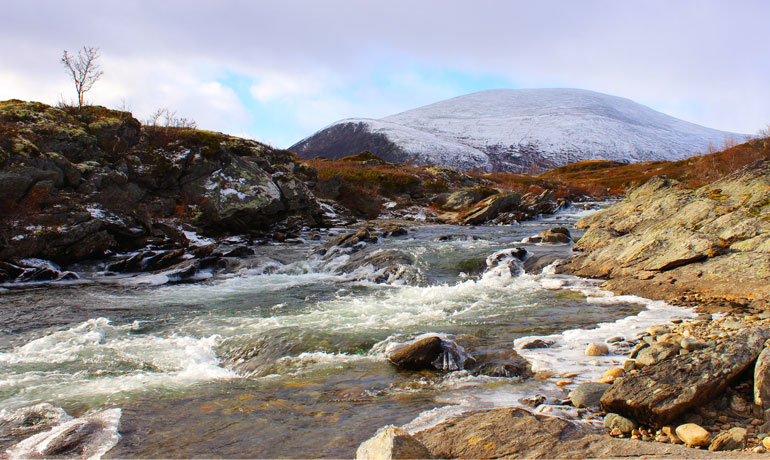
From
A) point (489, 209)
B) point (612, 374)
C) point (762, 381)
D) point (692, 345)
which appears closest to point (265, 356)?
point (612, 374)

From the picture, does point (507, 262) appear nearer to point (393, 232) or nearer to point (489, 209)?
point (393, 232)

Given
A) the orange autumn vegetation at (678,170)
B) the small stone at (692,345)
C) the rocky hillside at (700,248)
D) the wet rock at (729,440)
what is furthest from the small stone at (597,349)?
the orange autumn vegetation at (678,170)

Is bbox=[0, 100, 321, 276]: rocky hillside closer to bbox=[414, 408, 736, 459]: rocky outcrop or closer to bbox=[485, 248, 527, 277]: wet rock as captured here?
bbox=[485, 248, 527, 277]: wet rock

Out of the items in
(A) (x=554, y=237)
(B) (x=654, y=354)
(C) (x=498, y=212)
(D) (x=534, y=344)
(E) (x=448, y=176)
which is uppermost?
(E) (x=448, y=176)

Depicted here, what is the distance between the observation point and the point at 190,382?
6.41 meters

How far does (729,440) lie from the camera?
11.7 feet

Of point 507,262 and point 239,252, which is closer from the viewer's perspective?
point 507,262

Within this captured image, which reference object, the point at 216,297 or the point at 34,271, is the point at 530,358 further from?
the point at 34,271

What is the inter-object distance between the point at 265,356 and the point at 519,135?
472 feet

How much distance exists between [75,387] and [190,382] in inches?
60.8

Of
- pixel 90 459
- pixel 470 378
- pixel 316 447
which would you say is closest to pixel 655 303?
pixel 470 378

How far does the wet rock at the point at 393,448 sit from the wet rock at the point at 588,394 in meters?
2.10

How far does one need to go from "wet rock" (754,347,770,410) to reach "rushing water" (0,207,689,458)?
5.98 ft

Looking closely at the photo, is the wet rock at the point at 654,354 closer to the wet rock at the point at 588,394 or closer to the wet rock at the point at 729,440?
the wet rock at the point at 588,394
